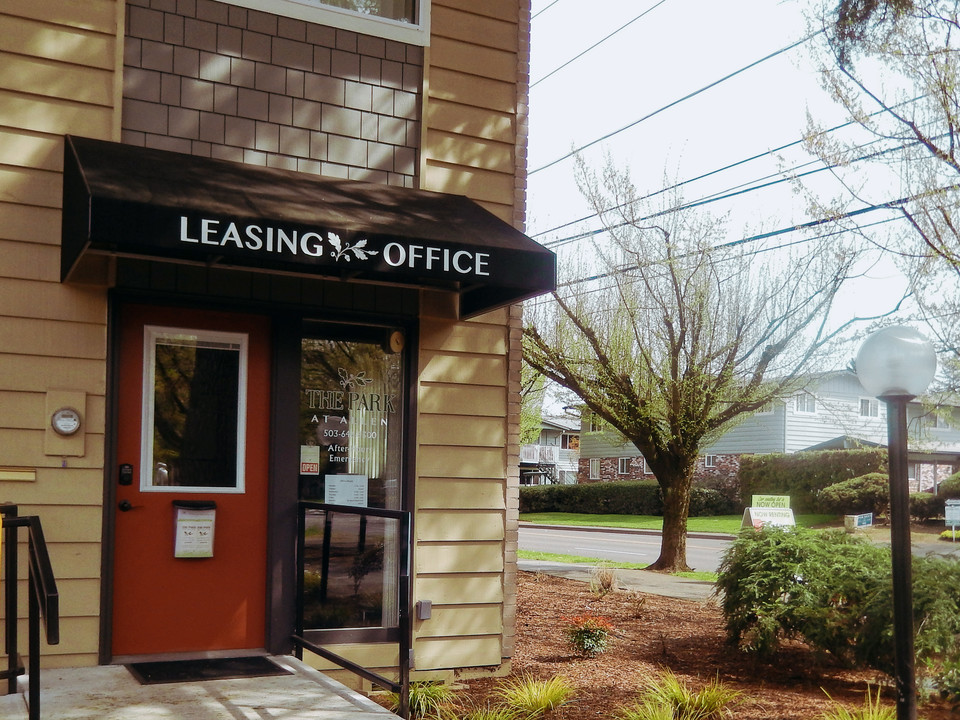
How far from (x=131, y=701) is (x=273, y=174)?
3.07 m

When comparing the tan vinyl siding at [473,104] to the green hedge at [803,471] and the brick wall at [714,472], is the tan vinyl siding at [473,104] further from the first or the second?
the brick wall at [714,472]

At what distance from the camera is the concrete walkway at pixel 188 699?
4496 mm

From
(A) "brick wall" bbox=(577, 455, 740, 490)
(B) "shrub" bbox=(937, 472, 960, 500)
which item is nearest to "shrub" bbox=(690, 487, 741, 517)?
(A) "brick wall" bbox=(577, 455, 740, 490)

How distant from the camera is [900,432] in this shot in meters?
4.61

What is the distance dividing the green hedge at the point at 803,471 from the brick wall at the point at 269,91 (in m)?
25.7

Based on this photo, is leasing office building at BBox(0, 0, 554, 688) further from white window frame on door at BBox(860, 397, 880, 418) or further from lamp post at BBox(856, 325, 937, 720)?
white window frame on door at BBox(860, 397, 880, 418)

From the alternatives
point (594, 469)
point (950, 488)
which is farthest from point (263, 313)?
point (594, 469)

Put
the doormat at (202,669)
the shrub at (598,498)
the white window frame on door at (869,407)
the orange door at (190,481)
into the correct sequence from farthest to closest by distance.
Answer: the white window frame on door at (869,407) → the shrub at (598,498) → the orange door at (190,481) → the doormat at (202,669)

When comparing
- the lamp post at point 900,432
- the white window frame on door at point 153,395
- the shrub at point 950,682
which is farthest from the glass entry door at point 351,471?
the shrub at point 950,682

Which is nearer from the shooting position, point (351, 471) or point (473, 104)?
point (351, 471)

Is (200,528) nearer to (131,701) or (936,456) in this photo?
(131,701)

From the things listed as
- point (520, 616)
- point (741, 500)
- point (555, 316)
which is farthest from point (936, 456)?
point (520, 616)

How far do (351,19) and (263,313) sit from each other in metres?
2.02

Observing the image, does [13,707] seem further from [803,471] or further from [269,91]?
[803,471]
